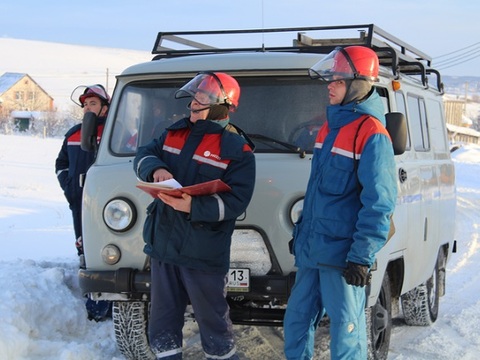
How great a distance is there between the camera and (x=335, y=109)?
4.17 meters

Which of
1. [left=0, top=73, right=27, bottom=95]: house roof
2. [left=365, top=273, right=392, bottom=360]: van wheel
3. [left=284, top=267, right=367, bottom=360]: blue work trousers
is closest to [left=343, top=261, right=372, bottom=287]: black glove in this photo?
[left=284, top=267, right=367, bottom=360]: blue work trousers

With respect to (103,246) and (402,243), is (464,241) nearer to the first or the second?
(402,243)

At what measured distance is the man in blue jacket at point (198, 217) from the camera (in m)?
4.35

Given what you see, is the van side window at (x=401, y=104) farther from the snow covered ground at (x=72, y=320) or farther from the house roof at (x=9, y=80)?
the house roof at (x=9, y=80)

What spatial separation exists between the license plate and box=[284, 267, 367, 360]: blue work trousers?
573 mm

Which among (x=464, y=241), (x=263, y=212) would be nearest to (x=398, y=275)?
(x=263, y=212)

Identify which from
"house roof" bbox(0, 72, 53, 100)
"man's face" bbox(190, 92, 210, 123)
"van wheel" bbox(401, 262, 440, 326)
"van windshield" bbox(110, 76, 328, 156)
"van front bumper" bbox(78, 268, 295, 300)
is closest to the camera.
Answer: "man's face" bbox(190, 92, 210, 123)

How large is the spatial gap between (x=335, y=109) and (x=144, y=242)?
1.58 meters

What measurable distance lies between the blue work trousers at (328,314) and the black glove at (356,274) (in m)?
0.14

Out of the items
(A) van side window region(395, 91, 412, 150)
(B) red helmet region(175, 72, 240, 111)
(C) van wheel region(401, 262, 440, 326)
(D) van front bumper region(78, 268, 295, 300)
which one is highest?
(A) van side window region(395, 91, 412, 150)

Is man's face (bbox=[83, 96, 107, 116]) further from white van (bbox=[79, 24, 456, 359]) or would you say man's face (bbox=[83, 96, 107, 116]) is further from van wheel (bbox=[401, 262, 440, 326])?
van wheel (bbox=[401, 262, 440, 326])

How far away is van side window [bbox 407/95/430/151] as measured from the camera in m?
6.21

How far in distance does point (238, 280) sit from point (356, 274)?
1144mm

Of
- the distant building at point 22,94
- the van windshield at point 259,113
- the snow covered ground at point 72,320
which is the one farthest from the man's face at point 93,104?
the distant building at point 22,94
